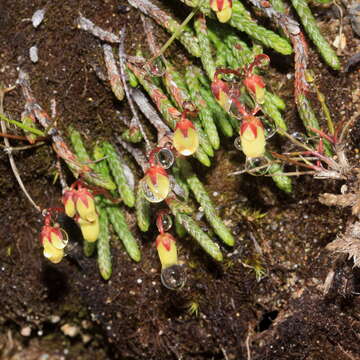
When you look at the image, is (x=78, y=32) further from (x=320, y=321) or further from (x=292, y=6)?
(x=320, y=321)

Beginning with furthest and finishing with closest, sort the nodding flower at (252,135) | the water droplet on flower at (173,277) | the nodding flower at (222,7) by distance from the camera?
the water droplet on flower at (173,277), the nodding flower at (222,7), the nodding flower at (252,135)

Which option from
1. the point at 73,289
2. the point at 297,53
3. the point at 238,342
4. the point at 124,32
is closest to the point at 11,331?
the point at 73,289

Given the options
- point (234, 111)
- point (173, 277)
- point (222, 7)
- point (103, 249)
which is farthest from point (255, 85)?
point (103, 249)

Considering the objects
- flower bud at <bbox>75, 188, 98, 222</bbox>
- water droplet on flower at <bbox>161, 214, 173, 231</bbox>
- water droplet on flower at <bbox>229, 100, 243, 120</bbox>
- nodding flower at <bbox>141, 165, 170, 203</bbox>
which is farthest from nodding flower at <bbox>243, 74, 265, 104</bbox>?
flower bud at <bbox>75, 188, 98, 222</bbox>

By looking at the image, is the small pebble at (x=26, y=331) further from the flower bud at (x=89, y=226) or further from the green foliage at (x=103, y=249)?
the flower bud at (x=89, y=226)

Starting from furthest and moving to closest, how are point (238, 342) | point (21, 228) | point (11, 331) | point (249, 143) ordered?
1. point (11, 331)
2. point (21, 228)
3. point (238, 342)
4. point (249, 143)

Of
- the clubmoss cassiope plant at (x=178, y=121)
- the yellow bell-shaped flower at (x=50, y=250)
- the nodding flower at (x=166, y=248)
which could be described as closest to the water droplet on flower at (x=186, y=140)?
the clubmoss cassiope plant at (x=178, y=121)
